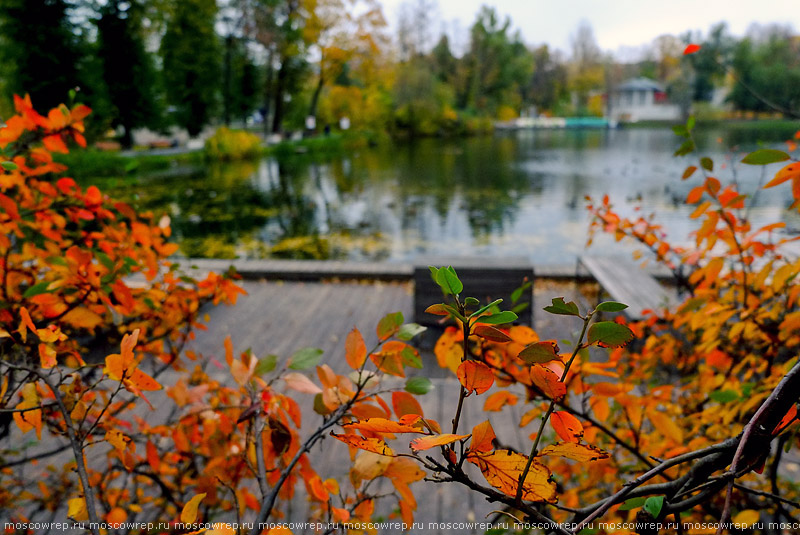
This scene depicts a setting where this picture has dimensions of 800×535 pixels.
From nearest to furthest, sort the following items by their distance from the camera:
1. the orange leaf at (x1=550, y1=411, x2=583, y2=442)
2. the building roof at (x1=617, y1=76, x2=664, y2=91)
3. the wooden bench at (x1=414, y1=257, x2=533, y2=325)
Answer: the orange leaf at (x1=550, y1=411, x2=583, y2=442) → the wooden bench at (x1=414, y1=257, x2=533, y2=325) → the building roof at (x1=617, y1=76, x2=664, y2=91)

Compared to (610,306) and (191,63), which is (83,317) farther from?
(191,63)

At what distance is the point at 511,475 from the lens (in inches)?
17.3

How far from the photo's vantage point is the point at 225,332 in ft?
12.6

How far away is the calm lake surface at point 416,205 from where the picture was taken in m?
7.41

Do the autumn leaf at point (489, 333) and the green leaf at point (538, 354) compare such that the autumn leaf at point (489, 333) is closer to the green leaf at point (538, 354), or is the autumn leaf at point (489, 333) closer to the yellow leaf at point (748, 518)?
the green leaf at point (538, 354)

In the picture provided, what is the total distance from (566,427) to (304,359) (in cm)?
51

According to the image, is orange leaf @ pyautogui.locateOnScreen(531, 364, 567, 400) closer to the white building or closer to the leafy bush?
the leafy bush

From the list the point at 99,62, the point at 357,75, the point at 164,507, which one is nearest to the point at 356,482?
the point at 164,507

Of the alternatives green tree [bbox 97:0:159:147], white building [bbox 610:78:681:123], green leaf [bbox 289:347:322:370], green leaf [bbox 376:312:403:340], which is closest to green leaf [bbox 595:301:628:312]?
green leaf [bbox 376:312:403:340]

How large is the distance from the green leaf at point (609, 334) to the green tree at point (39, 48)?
19.7 m

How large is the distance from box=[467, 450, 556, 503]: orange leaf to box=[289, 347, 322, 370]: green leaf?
45 cm

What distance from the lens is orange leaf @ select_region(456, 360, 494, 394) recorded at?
439mm

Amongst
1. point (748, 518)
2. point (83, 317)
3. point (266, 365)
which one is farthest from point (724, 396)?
point (83, 317)

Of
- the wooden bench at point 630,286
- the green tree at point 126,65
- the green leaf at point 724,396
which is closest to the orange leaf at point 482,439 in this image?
the green leaf at point 724,396
